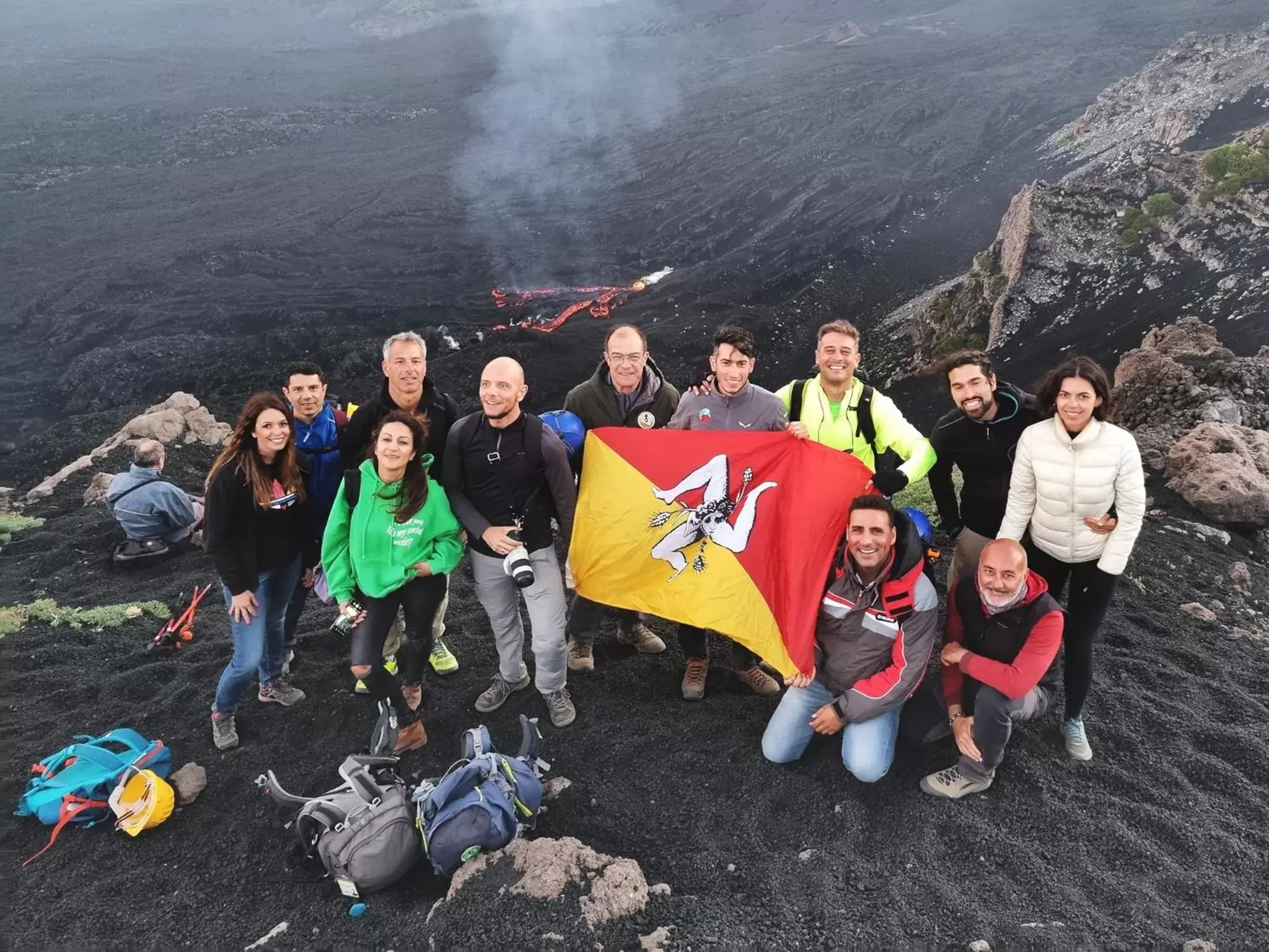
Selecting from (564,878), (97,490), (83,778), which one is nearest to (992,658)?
(564,878)

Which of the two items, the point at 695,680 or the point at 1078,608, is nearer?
the point at 1078,608

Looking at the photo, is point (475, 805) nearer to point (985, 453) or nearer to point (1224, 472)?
point (985, 453)

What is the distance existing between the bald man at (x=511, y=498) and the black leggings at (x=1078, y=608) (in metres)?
2.53

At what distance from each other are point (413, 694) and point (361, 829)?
1288 millimetres

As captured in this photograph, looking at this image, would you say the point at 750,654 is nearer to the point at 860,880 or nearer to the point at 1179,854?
the point at 860,880

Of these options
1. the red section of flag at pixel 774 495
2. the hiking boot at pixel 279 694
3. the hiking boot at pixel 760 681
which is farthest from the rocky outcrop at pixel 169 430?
the hiking boot at pixel 760 681

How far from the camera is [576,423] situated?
431 cm

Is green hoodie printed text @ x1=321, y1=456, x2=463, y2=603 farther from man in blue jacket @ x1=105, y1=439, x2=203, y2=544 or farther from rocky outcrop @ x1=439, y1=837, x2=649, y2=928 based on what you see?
man in blue jacket @ x1=105, y1=439, x2=203, y2=544

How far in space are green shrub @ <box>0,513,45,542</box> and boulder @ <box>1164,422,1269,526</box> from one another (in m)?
12.0

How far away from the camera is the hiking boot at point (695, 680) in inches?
179

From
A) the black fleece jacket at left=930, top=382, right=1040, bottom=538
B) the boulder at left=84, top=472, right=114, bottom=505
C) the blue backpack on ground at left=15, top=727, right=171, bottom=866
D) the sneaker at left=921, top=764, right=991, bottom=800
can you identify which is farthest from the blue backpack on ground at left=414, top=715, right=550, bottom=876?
the boulder at left=84, top=472, right=114, bottom=505

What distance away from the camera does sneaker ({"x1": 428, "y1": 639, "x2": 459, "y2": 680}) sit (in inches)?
193

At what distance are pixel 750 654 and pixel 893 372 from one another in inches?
400

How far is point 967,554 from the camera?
396 centimetres
